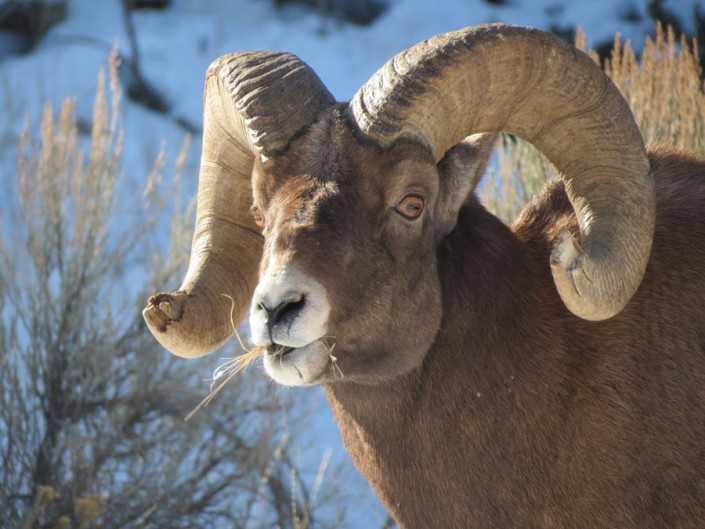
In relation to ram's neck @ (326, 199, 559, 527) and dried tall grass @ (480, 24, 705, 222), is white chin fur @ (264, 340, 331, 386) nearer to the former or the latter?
ram's neck @ (326, 199, 559, 527)

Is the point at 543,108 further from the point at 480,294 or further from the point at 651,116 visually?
the point at 651,116

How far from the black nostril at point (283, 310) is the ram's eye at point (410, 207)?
57 cm

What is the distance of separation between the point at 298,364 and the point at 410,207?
2.31ft

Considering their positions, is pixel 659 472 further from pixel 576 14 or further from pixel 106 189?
pixel 576 14

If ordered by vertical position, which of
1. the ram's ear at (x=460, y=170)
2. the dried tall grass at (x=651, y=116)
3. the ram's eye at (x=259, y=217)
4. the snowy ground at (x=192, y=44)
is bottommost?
the ram's ear at (x=460, y=170)

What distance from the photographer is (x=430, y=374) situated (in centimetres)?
369

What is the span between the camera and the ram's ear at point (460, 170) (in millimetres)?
3793

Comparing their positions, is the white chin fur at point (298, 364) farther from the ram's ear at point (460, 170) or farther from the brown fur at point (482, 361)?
the ram's ear at point (460, 170)

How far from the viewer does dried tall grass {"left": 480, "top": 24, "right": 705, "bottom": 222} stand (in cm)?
630

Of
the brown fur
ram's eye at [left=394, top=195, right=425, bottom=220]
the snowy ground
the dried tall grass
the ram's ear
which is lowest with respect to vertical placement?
the brown fur

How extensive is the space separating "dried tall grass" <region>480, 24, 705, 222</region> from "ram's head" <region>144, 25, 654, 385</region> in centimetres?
259

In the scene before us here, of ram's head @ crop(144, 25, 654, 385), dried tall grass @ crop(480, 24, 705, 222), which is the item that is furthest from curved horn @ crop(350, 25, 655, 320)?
dried tall grass @ crop(480, 24, 705, 222)

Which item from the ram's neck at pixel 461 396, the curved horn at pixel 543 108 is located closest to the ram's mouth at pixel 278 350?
the ram's neck at pixel 461 396

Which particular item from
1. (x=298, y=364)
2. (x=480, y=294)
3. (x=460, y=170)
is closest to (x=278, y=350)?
(x=298, y=364)
